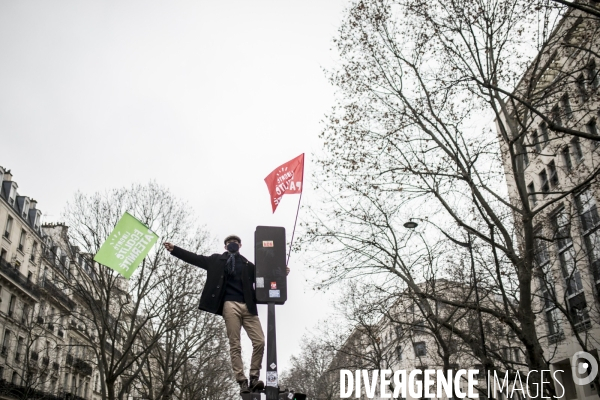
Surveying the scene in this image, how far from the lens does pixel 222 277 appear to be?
6711mm

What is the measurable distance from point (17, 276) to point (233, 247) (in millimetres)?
38918

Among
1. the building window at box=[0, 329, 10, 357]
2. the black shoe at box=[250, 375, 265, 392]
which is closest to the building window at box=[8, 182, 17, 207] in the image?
the building window at box=[0, 329, 10, 357]

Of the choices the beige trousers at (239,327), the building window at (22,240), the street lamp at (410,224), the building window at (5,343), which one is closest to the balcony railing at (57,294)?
the building window at (5,343)

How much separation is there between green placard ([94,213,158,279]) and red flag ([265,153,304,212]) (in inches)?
75.7

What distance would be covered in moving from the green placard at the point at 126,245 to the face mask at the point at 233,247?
125 cm

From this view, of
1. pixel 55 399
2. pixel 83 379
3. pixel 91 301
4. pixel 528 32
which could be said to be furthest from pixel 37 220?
pixel 528 32

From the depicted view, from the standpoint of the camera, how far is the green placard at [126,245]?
7469 millimetres

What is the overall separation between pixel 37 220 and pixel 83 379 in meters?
19.6

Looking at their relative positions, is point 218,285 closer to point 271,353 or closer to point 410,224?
point 271,353

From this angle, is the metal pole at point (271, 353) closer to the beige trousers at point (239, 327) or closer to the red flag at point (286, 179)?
the beige trousers at point (239, 327)

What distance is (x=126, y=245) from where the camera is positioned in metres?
7.55

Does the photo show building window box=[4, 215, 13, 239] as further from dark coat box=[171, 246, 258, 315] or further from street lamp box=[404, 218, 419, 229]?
dark coat box=[171, 246, 258, 315]

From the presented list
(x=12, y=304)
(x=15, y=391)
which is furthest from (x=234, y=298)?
(x=12, y=304)

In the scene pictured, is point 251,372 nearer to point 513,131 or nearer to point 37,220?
point 513,131
